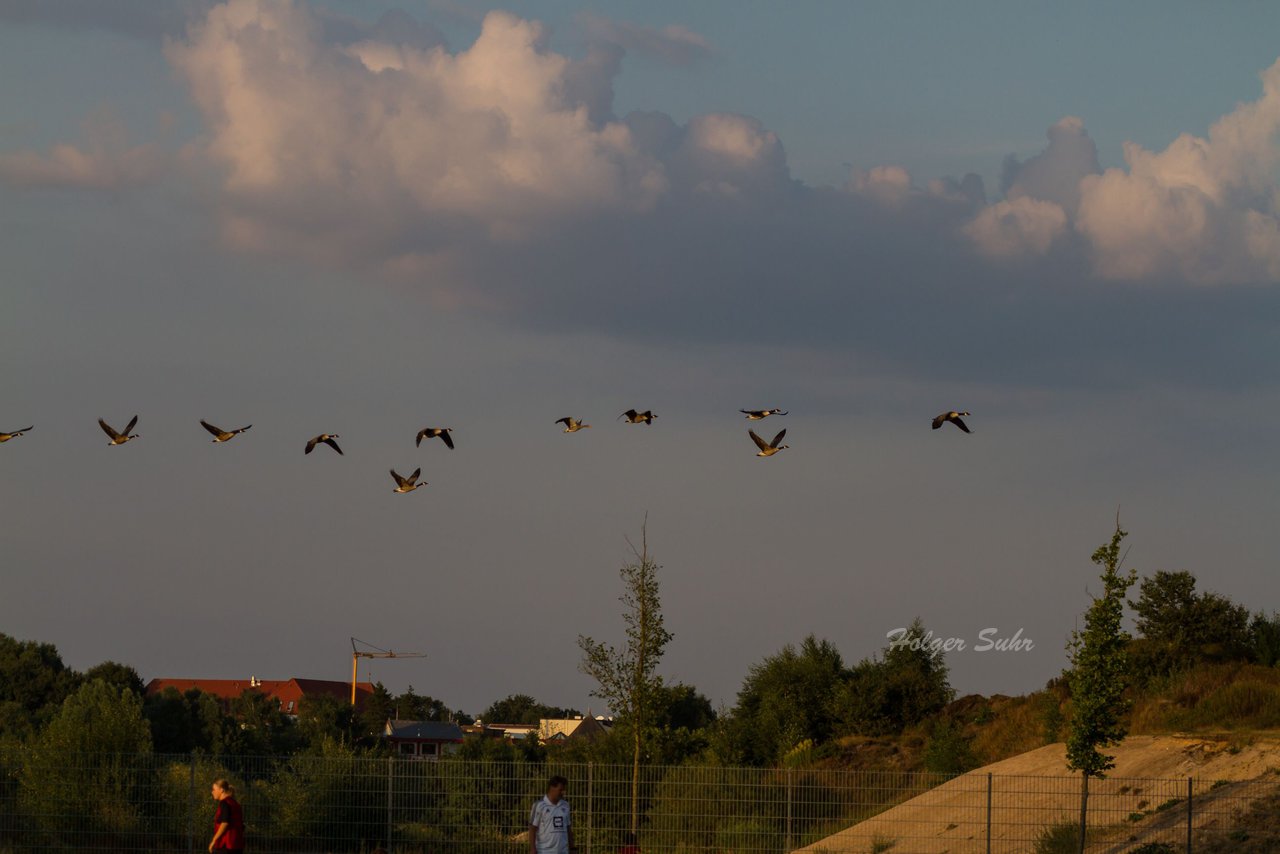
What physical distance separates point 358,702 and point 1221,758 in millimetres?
138631

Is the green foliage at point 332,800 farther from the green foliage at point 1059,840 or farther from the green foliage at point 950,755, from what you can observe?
the green foliage at point 950,755

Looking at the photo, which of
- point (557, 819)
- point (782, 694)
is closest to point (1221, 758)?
point (557, 819)

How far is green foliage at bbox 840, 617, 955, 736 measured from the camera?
51531mm

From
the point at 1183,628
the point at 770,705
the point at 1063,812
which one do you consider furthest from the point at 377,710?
the point at 1063,812

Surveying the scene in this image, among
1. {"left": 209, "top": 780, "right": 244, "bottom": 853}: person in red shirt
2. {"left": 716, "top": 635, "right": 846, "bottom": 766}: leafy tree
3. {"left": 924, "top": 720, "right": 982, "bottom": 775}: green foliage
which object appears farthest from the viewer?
{"left": 716, "top": 635, "right": 846, "bottom": 766}: leafy tree

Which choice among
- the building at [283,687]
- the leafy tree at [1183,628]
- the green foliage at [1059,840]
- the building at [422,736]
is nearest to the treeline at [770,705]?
the leafy tree at [1183,628]

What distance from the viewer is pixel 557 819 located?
53.0 feet

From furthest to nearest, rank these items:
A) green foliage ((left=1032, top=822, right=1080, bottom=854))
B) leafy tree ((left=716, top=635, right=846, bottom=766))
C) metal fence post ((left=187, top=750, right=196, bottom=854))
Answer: leafy tree ((left=716, top=635, right=846, bottom=766)) → green foliage ((left=1032, top=822, right=1080, bottom=854)) → metal fence post ((left=187, top=750, right=196, bottom=854))

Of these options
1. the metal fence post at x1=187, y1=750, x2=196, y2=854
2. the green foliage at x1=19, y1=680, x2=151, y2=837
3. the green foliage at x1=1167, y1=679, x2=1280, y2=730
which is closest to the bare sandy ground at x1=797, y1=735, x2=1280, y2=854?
the green foliage at x1=1167, y1=679, x2=1280, y2=730

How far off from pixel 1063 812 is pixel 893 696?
26.7 meters

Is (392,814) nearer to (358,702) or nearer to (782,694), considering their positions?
(782,694)

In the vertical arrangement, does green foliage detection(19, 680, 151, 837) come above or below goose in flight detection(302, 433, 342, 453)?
below

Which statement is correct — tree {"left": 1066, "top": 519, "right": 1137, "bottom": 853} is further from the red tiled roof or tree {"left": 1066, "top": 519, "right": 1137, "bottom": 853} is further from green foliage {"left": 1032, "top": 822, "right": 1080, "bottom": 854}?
the red tiled roof

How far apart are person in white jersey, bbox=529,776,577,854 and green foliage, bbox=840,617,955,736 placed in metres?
36.3
